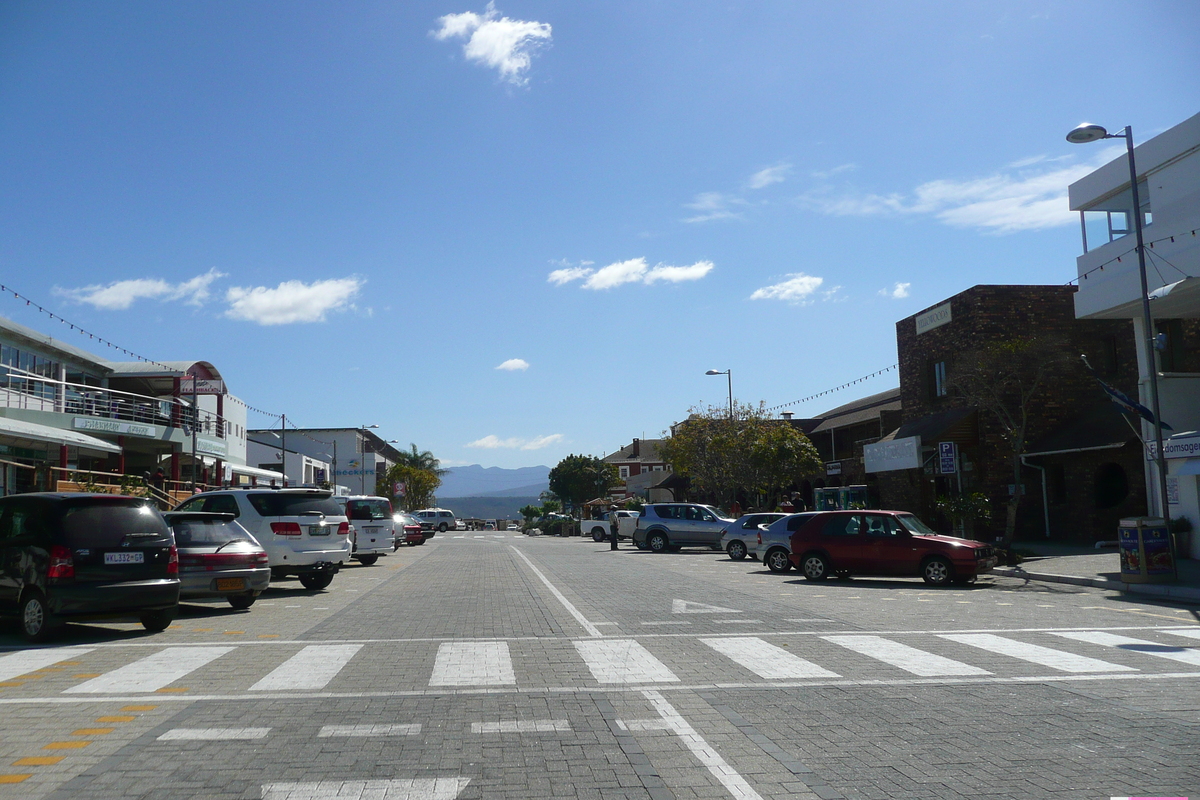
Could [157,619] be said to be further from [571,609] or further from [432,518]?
[432,518]

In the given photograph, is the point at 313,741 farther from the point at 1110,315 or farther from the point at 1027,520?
the point at 1027,520

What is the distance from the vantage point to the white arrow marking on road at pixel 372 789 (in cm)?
509

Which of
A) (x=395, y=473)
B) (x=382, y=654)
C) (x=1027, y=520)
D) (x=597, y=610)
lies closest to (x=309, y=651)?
(x=382, y=654)

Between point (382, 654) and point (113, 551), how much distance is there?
3676 mm

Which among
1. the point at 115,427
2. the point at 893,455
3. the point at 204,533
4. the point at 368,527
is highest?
the point at 115,427

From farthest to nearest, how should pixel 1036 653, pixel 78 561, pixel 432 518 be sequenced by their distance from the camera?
pixel 432 518
pixel 78 561
pixel 1036 653

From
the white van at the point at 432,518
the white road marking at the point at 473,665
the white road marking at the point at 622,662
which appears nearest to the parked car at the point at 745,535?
the white road marking at the point at 622,662

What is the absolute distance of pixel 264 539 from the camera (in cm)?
1716

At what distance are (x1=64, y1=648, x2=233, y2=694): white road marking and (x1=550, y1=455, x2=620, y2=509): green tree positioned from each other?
102 metres

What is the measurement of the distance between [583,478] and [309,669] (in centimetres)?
10442

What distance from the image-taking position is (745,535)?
29.0 m

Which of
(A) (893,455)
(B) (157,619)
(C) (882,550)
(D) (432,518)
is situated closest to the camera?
(B) (157,619)

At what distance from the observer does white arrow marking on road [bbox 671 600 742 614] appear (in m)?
14.0

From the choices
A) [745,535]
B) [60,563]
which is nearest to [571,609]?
[60,563]
